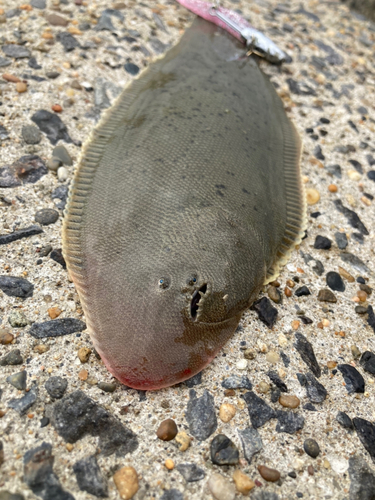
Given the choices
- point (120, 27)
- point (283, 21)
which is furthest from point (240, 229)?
point (283, 21)

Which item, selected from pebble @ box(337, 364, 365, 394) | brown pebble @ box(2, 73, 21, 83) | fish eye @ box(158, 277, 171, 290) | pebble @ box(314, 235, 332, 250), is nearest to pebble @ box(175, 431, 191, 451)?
fish eye @ box(158, 277, 171, 290)

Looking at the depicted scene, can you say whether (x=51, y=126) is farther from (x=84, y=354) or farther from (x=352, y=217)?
(x=352, y=217)

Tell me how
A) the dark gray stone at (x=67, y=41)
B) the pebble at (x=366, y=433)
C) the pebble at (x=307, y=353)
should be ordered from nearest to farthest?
the pebble at (x=366, y=433) < the pebble at (x=307, y=353) < the dark gray stone at (x=67, y=41)

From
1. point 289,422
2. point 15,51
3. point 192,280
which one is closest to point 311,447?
point 289,422

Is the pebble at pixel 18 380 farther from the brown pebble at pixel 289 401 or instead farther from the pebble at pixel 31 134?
the pebble at pixel 31 134

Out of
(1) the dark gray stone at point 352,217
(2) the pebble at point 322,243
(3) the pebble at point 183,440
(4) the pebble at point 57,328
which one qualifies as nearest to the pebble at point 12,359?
(4) the pebble at point 57,328

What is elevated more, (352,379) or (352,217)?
(352,217)
